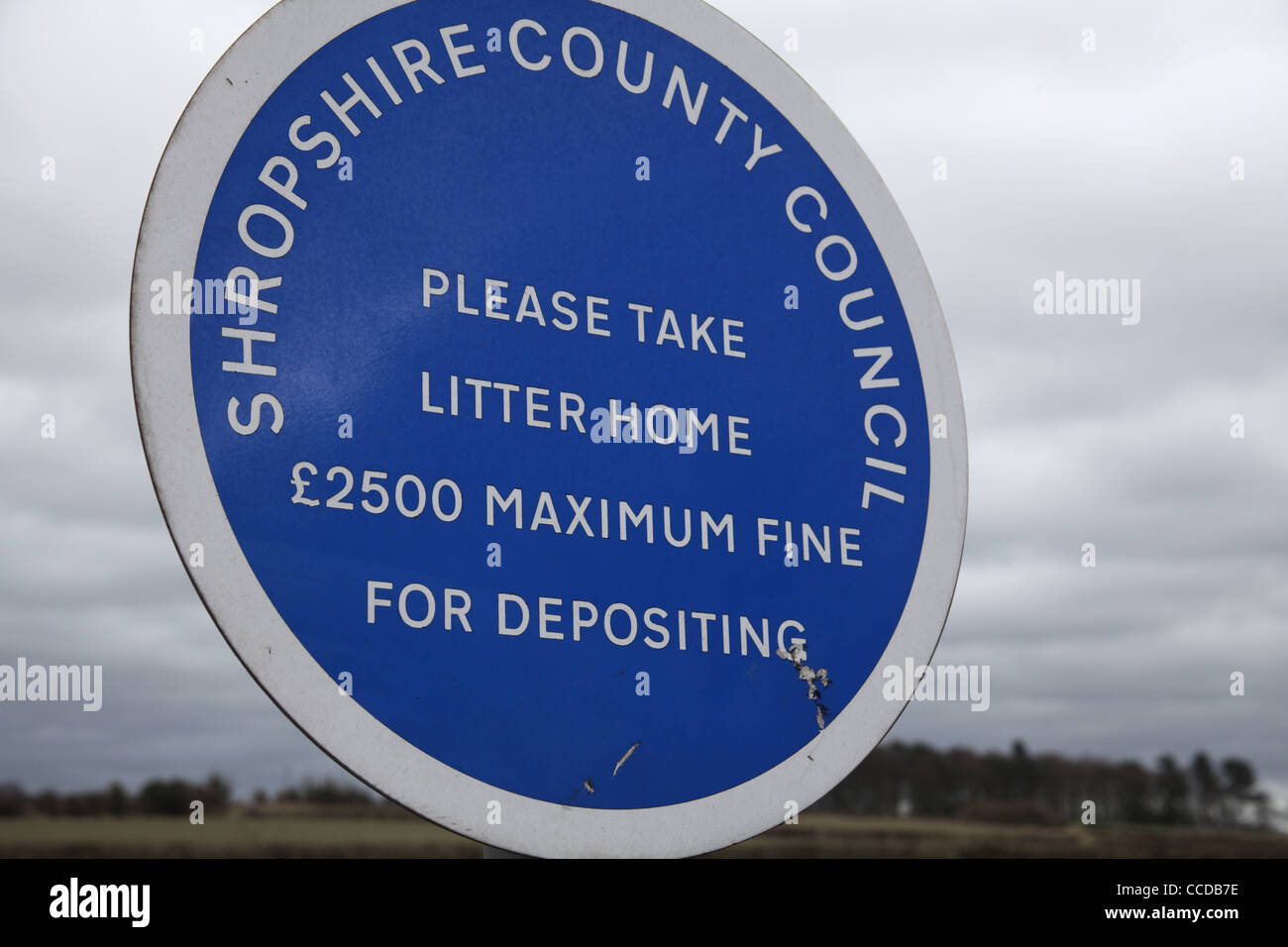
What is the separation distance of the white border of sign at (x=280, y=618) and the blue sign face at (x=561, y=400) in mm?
19

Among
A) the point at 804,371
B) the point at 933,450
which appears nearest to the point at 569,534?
the point at 804,371

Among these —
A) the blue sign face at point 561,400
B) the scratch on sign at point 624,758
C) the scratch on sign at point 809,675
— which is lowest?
the scratch on sign at point 624,758

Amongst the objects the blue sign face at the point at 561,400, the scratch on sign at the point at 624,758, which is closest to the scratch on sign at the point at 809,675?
the blue sign face at the point at 561,400

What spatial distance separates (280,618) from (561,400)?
0.50 meters

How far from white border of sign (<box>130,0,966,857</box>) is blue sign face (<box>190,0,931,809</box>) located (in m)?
0.02

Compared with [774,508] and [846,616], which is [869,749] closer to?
[846,616]

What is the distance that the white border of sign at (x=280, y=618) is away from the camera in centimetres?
161

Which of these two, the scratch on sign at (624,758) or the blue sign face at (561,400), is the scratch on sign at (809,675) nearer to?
the blue sign face at (561,400)

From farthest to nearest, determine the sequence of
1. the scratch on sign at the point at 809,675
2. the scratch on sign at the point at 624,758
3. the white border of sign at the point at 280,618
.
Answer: the scratch on sign at the point at 809,675 → the scratch on sign at the point at 624,758 → the white border of sign at the point at 280,618

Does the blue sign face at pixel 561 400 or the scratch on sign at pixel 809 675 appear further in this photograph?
the scratch on sign at pixel 809 675

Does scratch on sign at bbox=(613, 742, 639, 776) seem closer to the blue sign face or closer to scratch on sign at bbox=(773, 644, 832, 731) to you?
the blue sign face

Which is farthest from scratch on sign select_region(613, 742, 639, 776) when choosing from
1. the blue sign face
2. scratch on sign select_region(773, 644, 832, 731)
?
scratch on sign select_region(773, 644, 832, 731)

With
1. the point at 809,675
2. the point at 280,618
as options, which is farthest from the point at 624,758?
the point at 280,618
